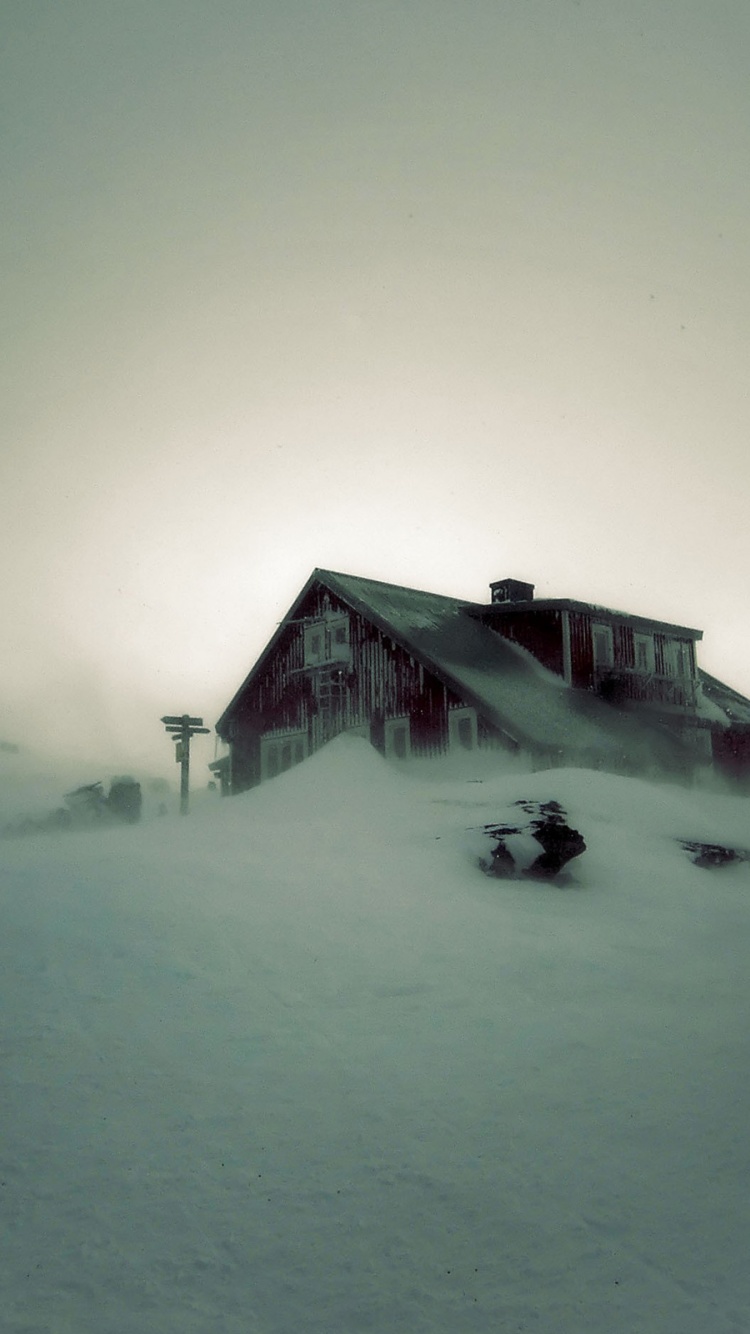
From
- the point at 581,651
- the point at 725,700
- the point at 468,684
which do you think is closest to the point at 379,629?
the point at 468,684

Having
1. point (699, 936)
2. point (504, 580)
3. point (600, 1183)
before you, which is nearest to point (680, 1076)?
point (600, 1183)

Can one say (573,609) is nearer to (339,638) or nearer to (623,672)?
(623,672)

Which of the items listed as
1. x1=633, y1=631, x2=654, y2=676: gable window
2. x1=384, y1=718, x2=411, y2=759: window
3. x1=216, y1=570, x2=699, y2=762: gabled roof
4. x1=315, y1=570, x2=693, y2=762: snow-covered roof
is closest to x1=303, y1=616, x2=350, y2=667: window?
x1=216, y1=570, x2=699, y2=762: gabled roof

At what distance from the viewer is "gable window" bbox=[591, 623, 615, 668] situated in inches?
1257

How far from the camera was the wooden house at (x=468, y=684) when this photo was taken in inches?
1034

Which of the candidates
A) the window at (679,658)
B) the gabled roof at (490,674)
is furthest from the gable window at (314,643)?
the window at (679,658)

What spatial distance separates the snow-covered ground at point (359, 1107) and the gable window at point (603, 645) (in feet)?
59.6

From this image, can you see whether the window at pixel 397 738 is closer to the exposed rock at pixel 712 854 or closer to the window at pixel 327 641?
the window at pixel 327 641

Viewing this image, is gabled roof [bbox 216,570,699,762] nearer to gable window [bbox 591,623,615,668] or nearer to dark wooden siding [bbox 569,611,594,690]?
dark wooden siding [bbox 569,611,594,690]

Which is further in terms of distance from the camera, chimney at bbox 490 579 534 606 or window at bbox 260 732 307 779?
chimney at bbox 490 579 534 606

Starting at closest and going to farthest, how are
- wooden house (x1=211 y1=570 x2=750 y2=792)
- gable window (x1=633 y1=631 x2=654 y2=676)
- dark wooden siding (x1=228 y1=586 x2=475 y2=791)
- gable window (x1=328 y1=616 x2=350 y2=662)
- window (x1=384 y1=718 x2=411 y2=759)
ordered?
wooden house (x1=211 y1=570 x2=750 y2=792)
dark wooden siding (x1=228 y1=586 x2=475 y2=791)
window (x1=384 y1=718 x2=411 y2=759)
gable window (x1=328 y1=616 x2=350 y2=662)
gable window (x1=633 y1=631 x2=654 y2=676)

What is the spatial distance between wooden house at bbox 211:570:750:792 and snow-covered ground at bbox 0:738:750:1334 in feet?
39.4

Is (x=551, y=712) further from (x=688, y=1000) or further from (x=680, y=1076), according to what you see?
(x=680, y=1076)

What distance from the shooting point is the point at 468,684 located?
25844 millimetres
